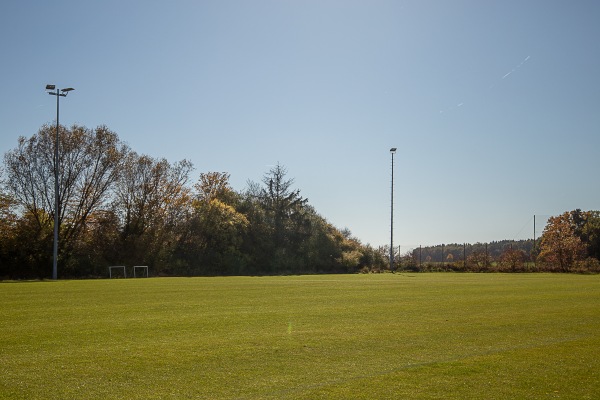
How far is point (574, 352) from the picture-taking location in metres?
7.23

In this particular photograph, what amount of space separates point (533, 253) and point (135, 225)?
34.4 m

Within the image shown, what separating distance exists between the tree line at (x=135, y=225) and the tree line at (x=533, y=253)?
5.47 m

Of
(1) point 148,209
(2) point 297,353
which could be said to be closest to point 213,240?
(1) point 148,209

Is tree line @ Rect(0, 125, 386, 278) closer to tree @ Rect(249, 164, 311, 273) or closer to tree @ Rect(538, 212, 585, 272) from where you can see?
tree @ Rect(249, 164, 311, 273)

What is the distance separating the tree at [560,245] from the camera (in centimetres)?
4472

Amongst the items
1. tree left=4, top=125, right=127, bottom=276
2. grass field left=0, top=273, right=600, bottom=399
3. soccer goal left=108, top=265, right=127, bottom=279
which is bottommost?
soccer goal left=108, top=265, right=127, bottom=279

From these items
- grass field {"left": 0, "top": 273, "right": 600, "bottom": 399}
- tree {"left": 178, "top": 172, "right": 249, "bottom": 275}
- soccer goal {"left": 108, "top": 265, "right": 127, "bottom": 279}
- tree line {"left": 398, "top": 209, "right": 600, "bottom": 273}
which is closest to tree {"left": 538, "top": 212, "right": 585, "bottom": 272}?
tree line {"left": 398, "top": 209, "right": 600, "bottom": 273}

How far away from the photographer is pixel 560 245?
149 feet

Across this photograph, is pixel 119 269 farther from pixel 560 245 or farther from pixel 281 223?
pixel 560 245

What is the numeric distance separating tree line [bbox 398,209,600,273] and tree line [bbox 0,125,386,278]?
215 inches

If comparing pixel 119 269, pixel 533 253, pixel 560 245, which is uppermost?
pixel 560 245

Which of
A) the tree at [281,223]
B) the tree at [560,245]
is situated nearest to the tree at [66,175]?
the tree at [281,223]

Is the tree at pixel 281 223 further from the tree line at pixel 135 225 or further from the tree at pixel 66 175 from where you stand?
the tree at pixel 66 175

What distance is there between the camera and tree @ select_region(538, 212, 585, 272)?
44.7m
